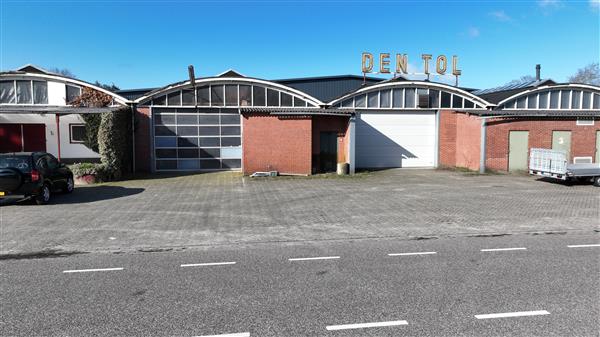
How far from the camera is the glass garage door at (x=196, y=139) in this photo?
77.6 feet

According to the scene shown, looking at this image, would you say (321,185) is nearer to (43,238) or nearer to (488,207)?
(488,207)

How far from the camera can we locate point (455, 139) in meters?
25.2

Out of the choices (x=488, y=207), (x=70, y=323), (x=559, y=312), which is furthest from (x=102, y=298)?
(x=488, y=207)

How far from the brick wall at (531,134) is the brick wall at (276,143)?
9.82 meters

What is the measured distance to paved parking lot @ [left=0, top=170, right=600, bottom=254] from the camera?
8617 mm

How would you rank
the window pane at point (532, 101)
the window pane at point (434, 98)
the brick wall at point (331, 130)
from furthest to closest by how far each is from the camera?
the window pane at point (532, 101)
the window pane at point (434, 98)
the brick wall at point (331, 130)

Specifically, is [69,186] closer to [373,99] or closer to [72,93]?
[72,93]

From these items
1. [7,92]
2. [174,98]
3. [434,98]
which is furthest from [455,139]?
[7,92]

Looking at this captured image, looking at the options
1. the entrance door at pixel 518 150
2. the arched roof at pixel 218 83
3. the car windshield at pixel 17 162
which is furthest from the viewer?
the arched roof at pixel 218 83

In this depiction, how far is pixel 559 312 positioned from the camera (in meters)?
4.63

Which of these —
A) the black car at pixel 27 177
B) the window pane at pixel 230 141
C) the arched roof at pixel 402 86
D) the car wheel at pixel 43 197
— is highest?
the arched roof at pixel 402 86

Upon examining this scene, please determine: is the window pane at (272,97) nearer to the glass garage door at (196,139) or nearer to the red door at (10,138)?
the glass garage door at (196,139)

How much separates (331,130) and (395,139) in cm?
508

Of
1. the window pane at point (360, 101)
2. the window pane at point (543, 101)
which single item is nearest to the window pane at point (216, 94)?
the window pane at point (360, 101)
